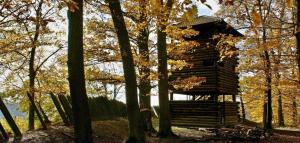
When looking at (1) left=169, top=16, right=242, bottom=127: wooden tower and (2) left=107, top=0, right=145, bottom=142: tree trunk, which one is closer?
(2) left=107, top=0, right=145, bottom=142: tree trunk

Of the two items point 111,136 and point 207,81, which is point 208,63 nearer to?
point 207,81

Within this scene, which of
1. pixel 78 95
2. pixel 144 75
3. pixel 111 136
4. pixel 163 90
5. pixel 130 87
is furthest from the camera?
pixel 144 75

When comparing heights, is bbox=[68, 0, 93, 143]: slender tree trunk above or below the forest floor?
above

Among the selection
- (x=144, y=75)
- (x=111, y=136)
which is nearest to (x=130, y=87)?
(x=111, y=136)

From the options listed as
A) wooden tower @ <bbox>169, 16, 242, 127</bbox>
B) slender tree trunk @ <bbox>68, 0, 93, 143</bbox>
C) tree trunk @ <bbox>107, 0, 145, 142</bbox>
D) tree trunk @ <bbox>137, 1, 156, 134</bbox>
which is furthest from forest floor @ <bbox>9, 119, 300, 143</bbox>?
slender tree trunk @ <bbox>68, 0, 93, 143</bbox>

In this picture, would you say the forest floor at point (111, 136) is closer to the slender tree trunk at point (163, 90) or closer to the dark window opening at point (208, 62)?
the slender tree trunk at point (163, 90)

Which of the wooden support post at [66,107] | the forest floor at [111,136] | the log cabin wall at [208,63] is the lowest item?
the forest floor at [111,136]

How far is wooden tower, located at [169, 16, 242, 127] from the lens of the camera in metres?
25.4

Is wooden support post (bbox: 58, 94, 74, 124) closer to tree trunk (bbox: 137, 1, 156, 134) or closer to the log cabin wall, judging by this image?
tree trunk (bbox: 137, 1, 156, 134)

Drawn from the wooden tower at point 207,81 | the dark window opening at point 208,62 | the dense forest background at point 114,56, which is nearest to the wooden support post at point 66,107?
the dense forest background at point 114,56

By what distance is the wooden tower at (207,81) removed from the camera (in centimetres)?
2536

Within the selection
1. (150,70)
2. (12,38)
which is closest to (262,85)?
(150,70)

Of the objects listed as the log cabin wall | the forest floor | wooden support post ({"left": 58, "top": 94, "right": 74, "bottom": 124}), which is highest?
the log cabin wall

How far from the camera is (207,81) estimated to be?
25547mm
